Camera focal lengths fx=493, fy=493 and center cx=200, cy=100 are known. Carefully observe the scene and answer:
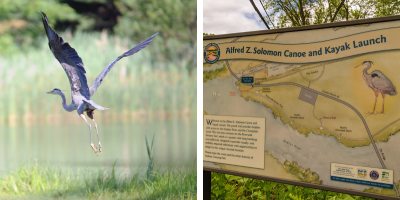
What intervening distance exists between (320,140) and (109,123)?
1.68m

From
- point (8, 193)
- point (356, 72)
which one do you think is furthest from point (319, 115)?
point (8, 193)

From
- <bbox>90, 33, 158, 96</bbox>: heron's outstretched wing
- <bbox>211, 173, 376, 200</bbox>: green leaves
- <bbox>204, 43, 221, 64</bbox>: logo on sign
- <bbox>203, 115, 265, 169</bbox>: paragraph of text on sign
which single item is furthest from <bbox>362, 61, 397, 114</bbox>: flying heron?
<bbox>211, 173, 376, 200</bbox>: green leaves

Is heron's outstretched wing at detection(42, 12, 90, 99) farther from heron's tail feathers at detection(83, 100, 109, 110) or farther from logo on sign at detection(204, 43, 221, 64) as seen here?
logo on sign at detection(204, 43, 221, 64)

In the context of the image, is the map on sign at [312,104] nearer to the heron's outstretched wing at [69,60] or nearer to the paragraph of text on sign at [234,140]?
the paragraph of text on sign at [234,140]

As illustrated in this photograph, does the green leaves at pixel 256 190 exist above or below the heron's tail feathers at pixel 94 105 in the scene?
below

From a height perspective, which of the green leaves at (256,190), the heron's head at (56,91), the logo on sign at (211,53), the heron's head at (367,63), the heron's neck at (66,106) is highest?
the logo on sign at (211,53)

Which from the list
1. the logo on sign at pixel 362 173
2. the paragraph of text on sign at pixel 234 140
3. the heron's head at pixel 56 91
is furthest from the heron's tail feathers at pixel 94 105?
the logo on sign at pixel 362 173

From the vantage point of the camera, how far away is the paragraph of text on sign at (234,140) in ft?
13.0

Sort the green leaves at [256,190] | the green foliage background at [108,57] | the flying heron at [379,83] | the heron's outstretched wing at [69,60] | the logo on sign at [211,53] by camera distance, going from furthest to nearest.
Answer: the green leaves at [256,190], the logo on sign at [211,53], the heron's outstretched wing at [69,60], the green foliage background at [108,57], the flying heron at [379,83]

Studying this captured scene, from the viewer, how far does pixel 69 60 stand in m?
3.78

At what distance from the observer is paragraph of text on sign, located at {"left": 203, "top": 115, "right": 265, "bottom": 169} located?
3952mm

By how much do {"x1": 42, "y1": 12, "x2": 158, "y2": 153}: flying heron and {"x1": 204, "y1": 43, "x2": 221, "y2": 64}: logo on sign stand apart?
81 cm

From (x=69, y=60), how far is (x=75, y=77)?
140mm

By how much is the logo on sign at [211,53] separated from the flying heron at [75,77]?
81 cm
